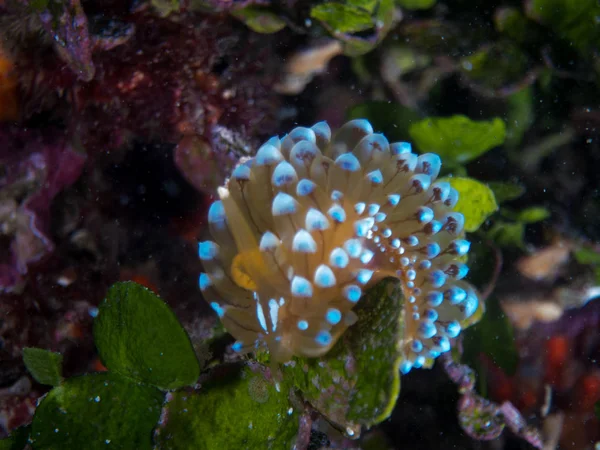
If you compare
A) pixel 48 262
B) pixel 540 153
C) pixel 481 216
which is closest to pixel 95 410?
pixel 48 262

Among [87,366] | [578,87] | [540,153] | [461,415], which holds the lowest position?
[461,415]

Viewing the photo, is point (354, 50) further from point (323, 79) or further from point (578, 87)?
point (578, 87)

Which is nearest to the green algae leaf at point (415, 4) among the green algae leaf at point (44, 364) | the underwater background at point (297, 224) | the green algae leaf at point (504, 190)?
the underwater background at point (297, 224)

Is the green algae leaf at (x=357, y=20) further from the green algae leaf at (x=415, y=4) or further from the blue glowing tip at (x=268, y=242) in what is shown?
the blue glowing tip at (x=268, y=242)

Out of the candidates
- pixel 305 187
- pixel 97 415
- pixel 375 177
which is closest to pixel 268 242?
pixel 305 187

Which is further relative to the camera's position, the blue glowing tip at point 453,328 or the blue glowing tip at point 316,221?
the blue glowing tip at point 453,328
